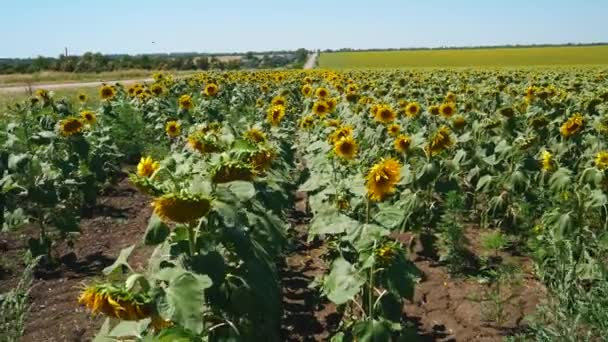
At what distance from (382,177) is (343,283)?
0.65 metres

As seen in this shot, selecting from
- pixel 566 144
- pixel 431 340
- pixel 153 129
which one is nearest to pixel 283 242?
pixel 431 340

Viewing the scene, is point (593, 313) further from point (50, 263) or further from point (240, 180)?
point (50, 263)

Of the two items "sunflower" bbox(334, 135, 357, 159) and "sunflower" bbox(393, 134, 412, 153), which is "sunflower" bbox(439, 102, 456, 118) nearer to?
"sunflower" bbox(393, 134, 412, 153)

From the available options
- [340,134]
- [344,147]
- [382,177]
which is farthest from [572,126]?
[382,177]

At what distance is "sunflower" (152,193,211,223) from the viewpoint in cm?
185

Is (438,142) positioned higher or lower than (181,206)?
lower

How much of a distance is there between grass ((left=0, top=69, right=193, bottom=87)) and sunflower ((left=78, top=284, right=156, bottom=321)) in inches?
1459

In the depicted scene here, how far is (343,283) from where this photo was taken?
2.60m

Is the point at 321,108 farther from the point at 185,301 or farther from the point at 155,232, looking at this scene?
the point at 185,301

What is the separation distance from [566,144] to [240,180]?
4.62 m

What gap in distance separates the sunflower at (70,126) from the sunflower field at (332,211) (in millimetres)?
14

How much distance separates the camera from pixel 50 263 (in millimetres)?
4852

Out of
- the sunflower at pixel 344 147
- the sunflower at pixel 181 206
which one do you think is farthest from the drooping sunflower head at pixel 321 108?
the sunflower at pixel 181 206

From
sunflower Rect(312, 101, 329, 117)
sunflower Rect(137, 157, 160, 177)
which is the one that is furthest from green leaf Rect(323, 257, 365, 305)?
sunflower Rect(312, 101, 329, 117)
